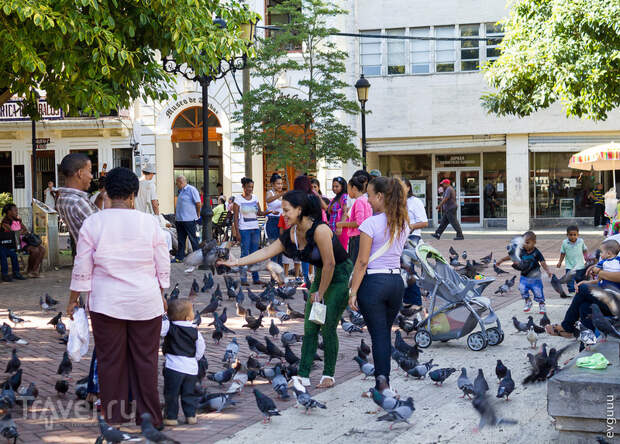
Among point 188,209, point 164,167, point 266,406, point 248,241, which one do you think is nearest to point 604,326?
point 266,406

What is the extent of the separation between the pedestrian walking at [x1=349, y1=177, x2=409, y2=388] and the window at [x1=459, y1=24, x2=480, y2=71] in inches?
958

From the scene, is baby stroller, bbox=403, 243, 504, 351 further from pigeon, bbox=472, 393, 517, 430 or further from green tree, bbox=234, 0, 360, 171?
green tree, bbox=234, 0, 360, 171

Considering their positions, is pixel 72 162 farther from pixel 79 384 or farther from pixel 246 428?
pixel 246 428

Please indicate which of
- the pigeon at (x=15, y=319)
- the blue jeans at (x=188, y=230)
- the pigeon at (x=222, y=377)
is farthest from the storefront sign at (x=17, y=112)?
the pigeon at (x=222, y=377)

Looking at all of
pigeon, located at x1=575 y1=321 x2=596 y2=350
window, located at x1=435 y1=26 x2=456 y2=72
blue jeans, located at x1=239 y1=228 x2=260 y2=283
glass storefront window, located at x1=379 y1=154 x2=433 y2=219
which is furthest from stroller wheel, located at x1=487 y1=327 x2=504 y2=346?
glass storefront window, located at x1=379 y1=154 x2=433 y2=219

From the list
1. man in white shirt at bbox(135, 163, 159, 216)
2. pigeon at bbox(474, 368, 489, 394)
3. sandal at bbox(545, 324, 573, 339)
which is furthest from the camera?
man in white shirt at bbox(135, 163, 159, 216)

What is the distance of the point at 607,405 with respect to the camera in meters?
4.73

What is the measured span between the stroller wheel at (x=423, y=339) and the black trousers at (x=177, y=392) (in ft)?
11.2

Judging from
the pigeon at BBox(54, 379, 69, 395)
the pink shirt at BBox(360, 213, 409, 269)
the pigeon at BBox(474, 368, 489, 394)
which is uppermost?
the pink shirt at BBox(360, 213, 409, 269)

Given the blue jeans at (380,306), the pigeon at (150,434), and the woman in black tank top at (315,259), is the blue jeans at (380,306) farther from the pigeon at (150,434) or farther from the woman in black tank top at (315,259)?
the pigeon at (150,434)

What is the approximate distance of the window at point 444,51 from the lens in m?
29.3

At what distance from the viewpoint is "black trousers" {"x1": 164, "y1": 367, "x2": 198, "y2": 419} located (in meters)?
5.50

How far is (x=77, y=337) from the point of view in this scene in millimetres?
5273

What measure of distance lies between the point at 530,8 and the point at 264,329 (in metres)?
12.7
